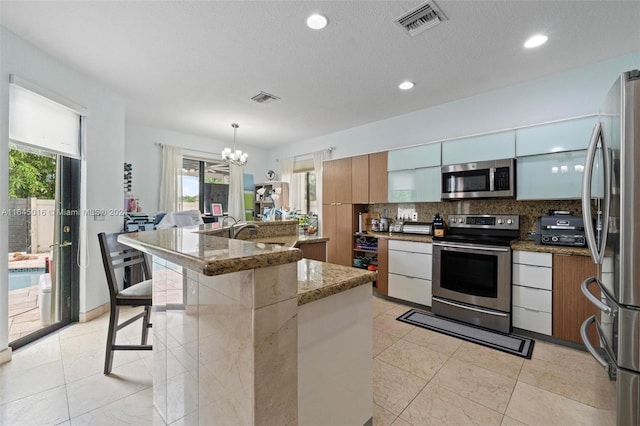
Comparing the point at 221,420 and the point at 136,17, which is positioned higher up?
the point at 136,17

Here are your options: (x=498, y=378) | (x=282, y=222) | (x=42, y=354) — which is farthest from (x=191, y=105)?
(x=498, y=378)

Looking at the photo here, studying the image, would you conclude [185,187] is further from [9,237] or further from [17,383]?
[17,383]

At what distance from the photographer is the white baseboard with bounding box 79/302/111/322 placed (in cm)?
297

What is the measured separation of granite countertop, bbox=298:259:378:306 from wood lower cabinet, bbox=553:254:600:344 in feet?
7.48

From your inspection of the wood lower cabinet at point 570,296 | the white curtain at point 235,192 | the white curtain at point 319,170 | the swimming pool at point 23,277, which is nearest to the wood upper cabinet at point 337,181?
the white curtain at point 319,170

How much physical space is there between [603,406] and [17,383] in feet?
12.1

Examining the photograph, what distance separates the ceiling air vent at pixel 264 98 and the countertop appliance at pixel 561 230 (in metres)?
3.35

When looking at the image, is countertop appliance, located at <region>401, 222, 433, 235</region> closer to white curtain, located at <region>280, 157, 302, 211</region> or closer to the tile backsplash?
the tile backsplash

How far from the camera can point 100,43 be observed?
2.36m

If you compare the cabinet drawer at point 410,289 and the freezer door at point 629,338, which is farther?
the cabinet drawer at point 410,289

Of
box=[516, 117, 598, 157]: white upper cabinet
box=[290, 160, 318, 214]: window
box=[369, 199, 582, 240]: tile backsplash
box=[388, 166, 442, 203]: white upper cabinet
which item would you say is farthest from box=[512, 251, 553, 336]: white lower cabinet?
box=[290, 160, 318, 214]: window

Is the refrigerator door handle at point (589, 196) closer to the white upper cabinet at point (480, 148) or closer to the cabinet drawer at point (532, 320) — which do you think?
the cabinet drawer at point (532, 320)

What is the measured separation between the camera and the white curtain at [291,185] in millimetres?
5907

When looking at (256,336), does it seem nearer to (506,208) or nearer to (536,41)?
(536,41)
